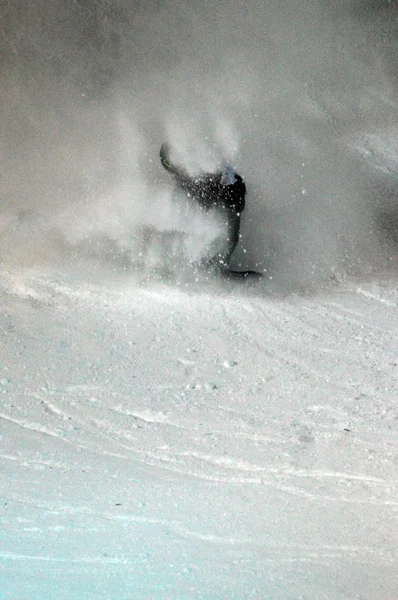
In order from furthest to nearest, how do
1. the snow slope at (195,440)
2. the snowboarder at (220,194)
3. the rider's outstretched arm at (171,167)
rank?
1. the rider's outstretched arm at (171,167)
2. the snowboarder at (220,194)
3. the snow slope at (195,440)

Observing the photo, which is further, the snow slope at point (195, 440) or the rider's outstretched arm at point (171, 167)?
the rider's outstretched arm at point (171, 167)

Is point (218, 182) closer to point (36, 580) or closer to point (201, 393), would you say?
point (201, 393)

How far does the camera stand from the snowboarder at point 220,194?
356cm

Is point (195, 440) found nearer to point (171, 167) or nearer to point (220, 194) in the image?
point (220, 194)

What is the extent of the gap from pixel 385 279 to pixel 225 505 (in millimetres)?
1843

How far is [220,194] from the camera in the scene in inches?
144

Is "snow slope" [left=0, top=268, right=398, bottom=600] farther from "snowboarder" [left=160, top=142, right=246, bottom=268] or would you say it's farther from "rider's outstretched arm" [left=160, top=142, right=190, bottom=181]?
"rider's outstretched arm" [left=160, top=142, right=190, bottom=181]

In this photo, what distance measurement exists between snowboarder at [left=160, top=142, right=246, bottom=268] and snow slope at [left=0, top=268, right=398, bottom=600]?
306 millimetres

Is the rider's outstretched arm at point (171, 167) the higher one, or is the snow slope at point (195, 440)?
the rider's outstretched arm at point (171, 167)

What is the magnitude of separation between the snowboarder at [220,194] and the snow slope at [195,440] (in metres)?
0.31

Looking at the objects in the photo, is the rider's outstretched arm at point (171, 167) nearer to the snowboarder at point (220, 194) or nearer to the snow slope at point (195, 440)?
the snowboarder at point (220, 194)

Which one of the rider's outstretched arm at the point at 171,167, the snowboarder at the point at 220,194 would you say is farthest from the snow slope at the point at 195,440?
the rider's outstretched arm at the point at 171,167

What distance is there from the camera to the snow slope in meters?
1.56

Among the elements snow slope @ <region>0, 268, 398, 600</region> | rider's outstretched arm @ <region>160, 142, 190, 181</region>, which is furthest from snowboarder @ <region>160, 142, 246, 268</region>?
snow slope @ <region>0, 268, 398, 600</region>
